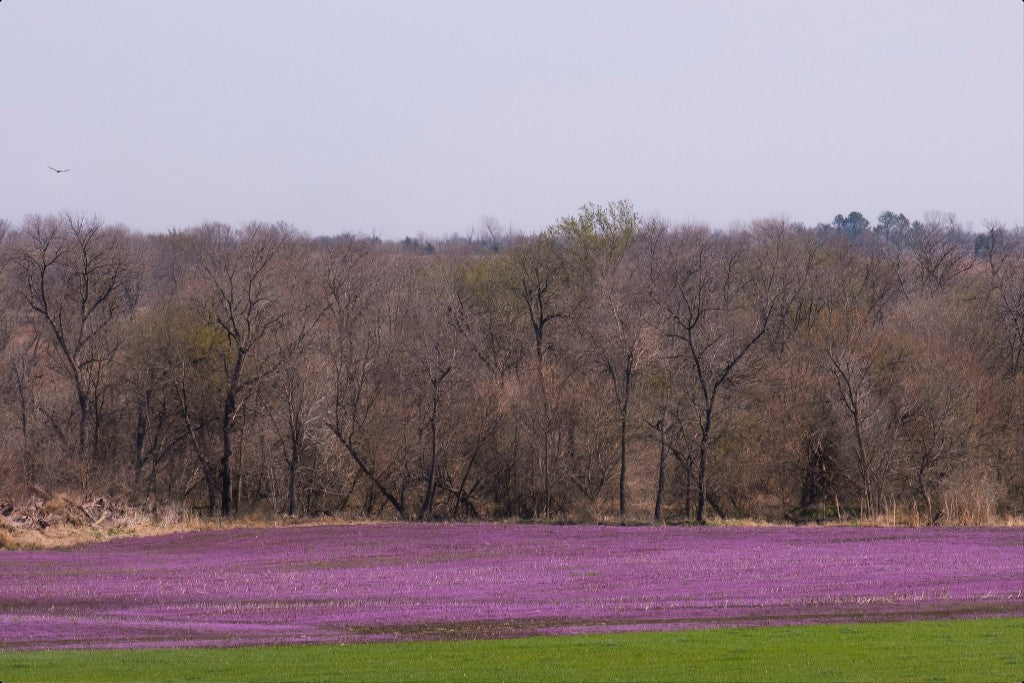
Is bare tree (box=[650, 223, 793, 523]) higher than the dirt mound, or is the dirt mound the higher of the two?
bare tree (box=[650, 223, 793, 523])

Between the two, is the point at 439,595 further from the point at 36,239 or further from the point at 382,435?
the point at 36,239

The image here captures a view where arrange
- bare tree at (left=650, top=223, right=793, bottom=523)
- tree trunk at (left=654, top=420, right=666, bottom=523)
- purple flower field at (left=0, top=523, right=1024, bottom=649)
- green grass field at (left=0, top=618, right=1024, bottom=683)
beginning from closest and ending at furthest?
1. green grass field at (left=0, top=618, right=1024, bottom=683)
2. purple flower field at (left=0, top=523, right=1024, bottom=649)
3. tree trunk at (left=654, top=420, right=666, bottom=523)
4. bare tree at (left=650, top=223, right=793, bottom=523)

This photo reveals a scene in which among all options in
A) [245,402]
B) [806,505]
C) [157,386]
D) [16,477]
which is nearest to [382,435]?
[245,402]

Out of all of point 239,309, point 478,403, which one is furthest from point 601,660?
point 239,309

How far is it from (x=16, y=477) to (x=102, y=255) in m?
15.4

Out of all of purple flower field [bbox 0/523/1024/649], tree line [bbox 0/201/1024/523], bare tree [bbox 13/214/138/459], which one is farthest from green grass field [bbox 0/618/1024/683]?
bare tree [bbox 13/214/138/459]

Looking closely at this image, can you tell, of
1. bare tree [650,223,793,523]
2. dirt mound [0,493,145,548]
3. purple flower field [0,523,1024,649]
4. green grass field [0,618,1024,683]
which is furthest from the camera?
bare tree [650,223,793,523]

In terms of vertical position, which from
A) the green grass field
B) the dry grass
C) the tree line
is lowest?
the dry grass

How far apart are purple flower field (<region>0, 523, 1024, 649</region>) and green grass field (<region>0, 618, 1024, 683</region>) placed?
1704mm

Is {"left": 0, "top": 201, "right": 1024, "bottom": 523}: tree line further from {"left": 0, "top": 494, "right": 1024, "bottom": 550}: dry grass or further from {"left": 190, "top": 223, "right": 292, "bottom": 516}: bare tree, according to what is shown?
{"left": 0, "top": 494, "right": 1024, "bottom": 550}: dry grass

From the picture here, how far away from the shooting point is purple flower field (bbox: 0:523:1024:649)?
25.3m

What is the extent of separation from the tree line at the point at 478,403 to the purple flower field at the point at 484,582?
473 inches

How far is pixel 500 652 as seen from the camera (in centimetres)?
2112

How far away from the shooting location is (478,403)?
6312 centimetres
